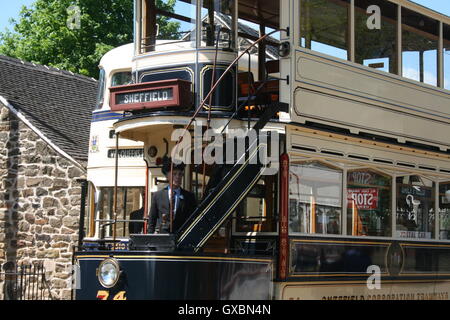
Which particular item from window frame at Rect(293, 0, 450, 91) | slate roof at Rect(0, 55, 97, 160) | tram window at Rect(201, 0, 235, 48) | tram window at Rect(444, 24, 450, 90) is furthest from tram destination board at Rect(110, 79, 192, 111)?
slate roof at Rect(0, 55, 97, 160)

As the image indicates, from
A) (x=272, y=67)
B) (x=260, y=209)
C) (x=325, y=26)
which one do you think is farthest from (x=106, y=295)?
(x=325, y=26)

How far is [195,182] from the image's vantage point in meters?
12.0

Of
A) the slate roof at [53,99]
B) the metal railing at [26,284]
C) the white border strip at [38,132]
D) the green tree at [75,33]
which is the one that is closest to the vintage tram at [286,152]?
the white border strip at [38,132]

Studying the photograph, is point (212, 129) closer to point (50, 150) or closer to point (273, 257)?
point (273, 257)

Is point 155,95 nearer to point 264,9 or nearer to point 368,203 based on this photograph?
point 264,9

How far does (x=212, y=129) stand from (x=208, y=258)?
1951 millimetres

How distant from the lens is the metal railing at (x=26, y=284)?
1895cm

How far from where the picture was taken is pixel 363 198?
12.6 meters

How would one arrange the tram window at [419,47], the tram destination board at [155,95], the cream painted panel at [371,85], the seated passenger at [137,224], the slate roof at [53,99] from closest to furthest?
the tram destination board at [155,95] → the cream painted panel at [371,85] → the seated passenger at [137,224] → the tram window at [419,47] → the slate roof at [53,99]

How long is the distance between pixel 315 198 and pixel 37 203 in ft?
31.7

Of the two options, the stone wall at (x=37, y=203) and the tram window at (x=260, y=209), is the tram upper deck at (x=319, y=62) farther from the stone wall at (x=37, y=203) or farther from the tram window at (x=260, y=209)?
the stone wall at (x=37, y=203)

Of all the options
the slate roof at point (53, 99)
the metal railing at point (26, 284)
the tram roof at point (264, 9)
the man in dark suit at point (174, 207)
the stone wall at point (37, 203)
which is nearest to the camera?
the man in dark suit at point (174, 207)

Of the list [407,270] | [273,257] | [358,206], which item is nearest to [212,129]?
[273,257]

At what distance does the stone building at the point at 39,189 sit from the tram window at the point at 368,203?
8150mm
